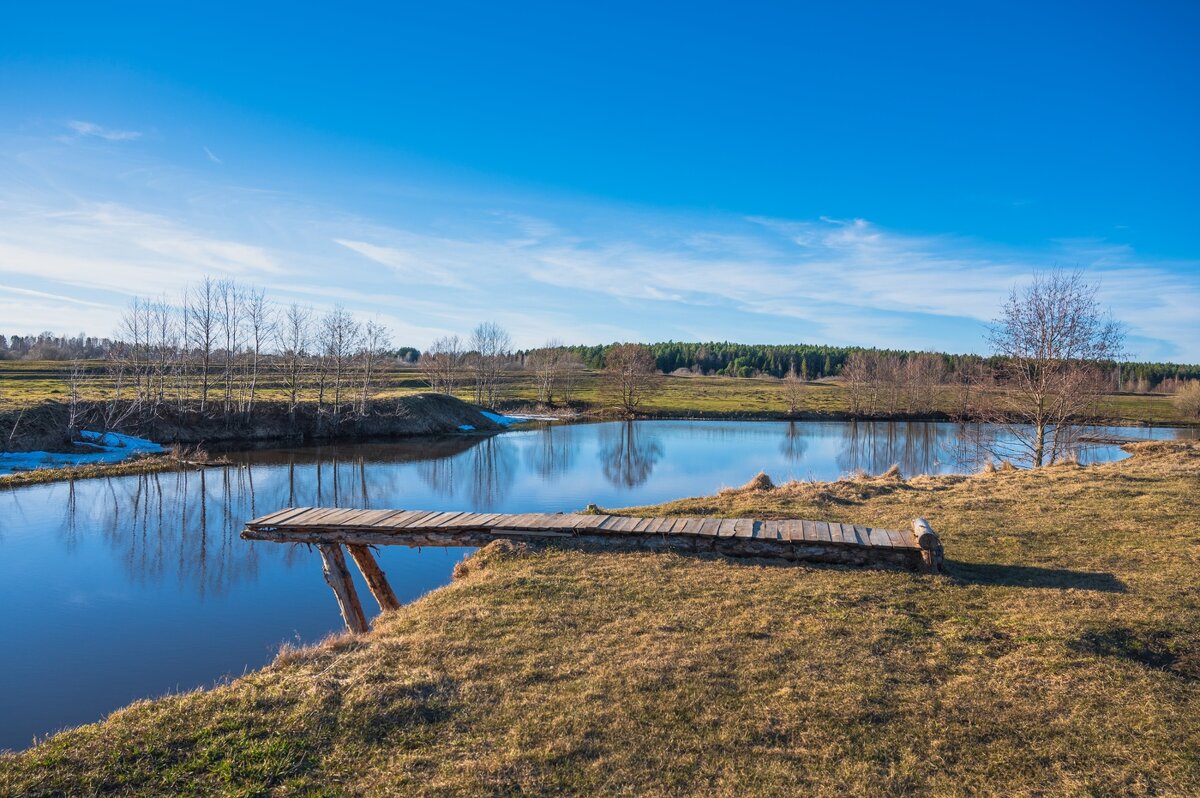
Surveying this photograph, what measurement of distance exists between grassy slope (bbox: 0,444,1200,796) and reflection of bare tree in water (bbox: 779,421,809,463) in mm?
29383

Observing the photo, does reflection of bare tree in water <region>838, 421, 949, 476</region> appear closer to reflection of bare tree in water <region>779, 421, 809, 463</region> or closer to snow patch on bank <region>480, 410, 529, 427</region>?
reflection of bare tree in water <region>779, 421, 809, 463</region>

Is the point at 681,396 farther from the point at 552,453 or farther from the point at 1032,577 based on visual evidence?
the point at 1032,577

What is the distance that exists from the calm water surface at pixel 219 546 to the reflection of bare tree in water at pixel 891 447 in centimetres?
40

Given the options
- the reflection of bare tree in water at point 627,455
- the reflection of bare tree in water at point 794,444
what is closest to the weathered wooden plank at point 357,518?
the reflection of bare tree in water at point 627,455

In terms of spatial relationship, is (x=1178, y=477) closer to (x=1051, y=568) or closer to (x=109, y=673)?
(x=1051, y=568)

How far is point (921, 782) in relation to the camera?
15.9ft

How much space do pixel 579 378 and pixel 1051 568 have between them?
88840 millimetres

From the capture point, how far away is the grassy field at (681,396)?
5459 cm

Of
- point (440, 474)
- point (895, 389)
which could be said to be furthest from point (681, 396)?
point (440, 474)

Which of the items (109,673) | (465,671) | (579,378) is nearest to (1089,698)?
(465,671)

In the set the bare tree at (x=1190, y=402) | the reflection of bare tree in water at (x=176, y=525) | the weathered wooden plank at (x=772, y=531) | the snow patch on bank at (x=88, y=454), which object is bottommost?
the reflection of bare tree in water at (x=176, y=525)

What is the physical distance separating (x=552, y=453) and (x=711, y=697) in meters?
33.1

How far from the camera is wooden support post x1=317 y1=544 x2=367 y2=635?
10953 millimetres

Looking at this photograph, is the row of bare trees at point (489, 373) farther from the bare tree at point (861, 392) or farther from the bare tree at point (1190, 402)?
the bare tree at point (1190, 402)
